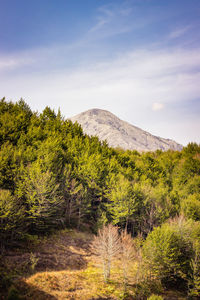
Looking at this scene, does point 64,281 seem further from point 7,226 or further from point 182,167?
point 182,167

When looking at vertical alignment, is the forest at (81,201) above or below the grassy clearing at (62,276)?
above

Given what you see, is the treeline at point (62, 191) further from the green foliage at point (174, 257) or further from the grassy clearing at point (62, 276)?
the green foliage at point (174, 257)

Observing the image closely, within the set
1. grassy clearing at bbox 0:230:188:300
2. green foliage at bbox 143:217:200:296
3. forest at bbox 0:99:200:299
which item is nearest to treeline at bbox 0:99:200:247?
forest at bbox 0:99:200:299

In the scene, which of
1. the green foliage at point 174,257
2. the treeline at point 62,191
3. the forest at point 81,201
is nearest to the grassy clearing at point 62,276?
the green foliage at point 174,257

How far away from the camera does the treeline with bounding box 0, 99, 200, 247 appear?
70.5 feet

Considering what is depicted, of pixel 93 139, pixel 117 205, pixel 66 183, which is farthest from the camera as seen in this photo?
pixel 93 139

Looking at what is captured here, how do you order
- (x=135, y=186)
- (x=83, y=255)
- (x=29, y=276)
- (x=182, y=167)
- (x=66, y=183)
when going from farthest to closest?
1. (x=182, y=167)
2. (x=135, y=186)
3. (x=66, y=183)
4. (x=83, y=255)
5. (x=29, y=276)

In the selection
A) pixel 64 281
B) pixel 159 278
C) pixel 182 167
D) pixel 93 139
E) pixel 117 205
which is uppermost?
pixel 93 139

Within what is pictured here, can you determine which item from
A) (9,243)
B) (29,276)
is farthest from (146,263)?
(9,243)

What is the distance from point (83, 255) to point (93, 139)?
29.0 m

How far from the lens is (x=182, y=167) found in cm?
5362

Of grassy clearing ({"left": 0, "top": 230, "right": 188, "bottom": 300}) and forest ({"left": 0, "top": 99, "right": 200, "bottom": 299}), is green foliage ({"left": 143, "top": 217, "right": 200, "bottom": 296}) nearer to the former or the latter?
forest ({"left": 0, "top": 99, "right": 200, "bottom": 299})

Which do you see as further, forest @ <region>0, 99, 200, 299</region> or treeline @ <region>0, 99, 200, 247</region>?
treeline @ <region>0, 99, 200, 247</region>

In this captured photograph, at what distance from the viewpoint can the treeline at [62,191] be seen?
21.5 metres
